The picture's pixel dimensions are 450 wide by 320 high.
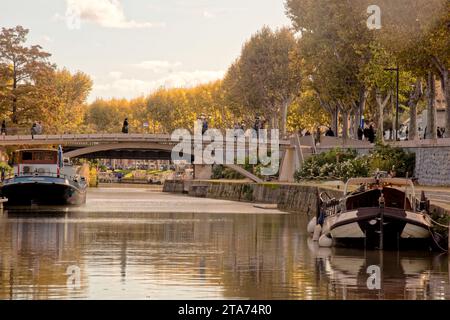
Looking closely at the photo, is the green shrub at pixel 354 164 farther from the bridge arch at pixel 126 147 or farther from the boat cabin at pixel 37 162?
the bridge arch at pixel 126 147

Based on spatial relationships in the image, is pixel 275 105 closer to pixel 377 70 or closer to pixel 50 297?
pixel 377 70

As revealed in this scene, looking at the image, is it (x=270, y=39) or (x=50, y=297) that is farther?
(x=270, y=39)

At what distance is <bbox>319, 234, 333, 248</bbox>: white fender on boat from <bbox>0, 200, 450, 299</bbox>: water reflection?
1.06m

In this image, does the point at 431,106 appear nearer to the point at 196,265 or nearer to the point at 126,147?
the point at 196,265

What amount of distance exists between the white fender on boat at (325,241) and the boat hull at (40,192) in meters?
37.2

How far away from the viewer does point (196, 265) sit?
35.1 metres

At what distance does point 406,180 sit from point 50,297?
63.7ft

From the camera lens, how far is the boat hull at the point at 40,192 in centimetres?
7700

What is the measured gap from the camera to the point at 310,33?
9269cm

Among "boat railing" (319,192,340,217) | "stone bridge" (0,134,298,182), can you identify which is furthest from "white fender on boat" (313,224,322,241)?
"stone bridge" (0,134,298,182)

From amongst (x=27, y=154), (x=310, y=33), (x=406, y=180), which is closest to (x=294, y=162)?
(x=310, y=33)

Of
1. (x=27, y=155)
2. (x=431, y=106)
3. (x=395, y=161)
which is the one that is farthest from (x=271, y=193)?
(x=431, y=106)

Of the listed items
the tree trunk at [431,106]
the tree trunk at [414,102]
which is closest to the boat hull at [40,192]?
the tree trunk at [414,102]

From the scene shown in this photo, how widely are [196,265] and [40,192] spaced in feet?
146
